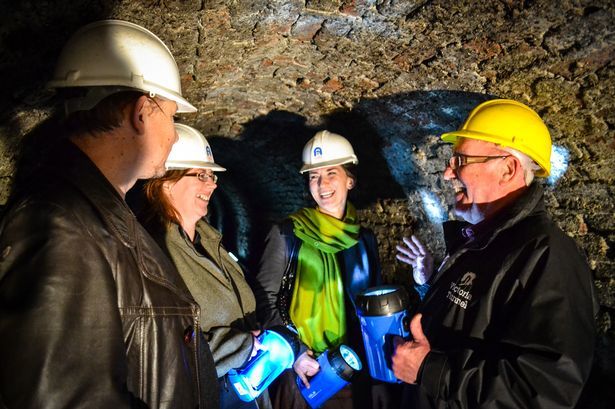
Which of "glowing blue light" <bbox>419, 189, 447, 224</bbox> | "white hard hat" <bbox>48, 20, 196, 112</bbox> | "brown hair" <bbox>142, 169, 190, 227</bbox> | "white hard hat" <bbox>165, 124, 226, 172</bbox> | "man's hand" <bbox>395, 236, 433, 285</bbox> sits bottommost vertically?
"man's hand" <bbox>395, 236, 433, 285</bbox>

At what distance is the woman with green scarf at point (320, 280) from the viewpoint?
8.80 feet

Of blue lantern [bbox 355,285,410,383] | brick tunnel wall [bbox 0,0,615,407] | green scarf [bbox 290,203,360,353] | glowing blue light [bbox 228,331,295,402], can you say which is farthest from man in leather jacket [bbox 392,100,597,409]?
green scarf [bbox 290,203,360,353]

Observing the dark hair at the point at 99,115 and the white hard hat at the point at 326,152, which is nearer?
the dark hair at the point at 99,115

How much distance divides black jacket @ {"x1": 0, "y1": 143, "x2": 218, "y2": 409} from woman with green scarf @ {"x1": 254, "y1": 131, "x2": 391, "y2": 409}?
4.90 ft

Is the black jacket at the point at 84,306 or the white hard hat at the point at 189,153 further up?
the white hard hat at the point at 189,153

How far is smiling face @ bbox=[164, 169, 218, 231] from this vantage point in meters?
2.37

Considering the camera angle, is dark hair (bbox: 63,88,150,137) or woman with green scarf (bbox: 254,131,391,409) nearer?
dark hair (bbox: 63,88,150,137)

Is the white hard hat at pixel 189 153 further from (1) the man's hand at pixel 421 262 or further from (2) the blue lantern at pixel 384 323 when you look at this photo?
(1) the man's hand at pixel 421 262

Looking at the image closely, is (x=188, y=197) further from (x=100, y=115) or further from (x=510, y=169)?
(x=510, y=169)

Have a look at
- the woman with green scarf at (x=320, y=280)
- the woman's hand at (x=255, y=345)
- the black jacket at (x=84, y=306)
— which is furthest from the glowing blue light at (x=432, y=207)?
the black jacket at (x=84, y=306)

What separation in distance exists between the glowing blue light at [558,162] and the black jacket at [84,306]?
2.43 meters

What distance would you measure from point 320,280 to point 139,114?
6.38 feet

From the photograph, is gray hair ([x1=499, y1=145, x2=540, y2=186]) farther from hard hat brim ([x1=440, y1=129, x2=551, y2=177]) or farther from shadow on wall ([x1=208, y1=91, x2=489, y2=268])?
shadow on wall ([x1=208, y1=91, x2=489, y2=268])

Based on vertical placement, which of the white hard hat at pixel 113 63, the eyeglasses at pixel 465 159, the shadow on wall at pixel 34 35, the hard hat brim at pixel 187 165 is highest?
the shadow on wall at pixel 34 35
